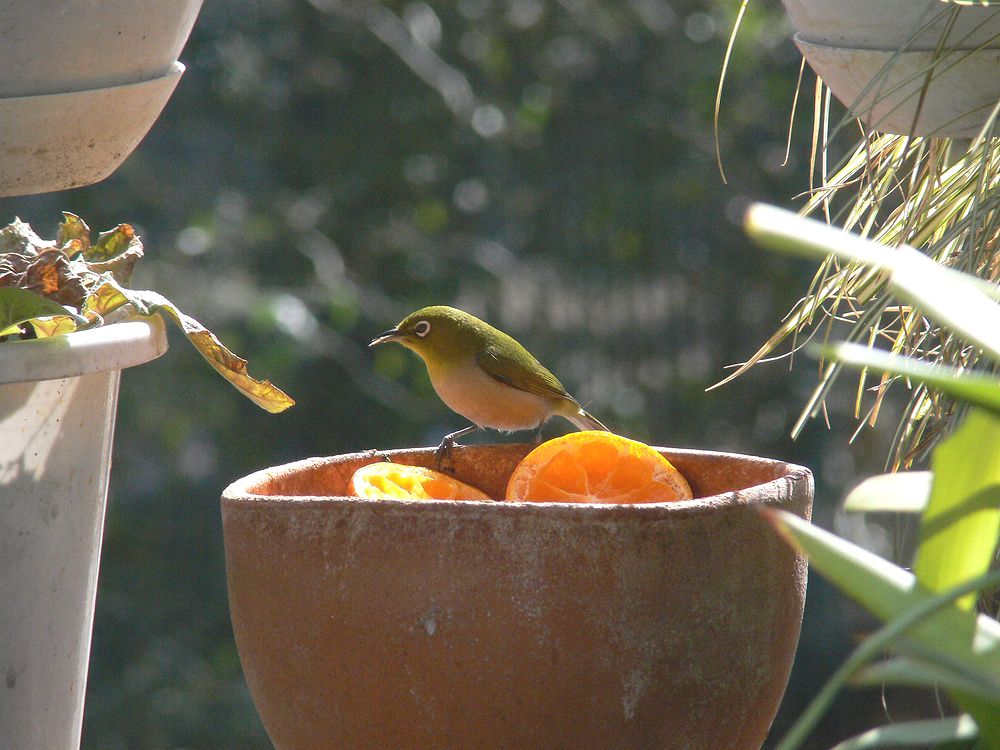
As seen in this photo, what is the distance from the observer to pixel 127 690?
15.2 ft

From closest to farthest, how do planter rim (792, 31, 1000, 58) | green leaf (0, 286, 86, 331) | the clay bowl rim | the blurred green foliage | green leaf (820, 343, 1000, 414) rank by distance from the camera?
green leaf (820, 343, 1000, 414), the clay bowl rim, planter rim (792, 31, 1000, 58), green leaf (0, 286, 86, 331), the blurred green foliage

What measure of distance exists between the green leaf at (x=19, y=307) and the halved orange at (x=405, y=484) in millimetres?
386

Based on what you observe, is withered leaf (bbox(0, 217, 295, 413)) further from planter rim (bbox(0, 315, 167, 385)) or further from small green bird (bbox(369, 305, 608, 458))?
small green bird (bbox(369, 305, 608, 458))

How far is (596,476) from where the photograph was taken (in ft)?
4.81

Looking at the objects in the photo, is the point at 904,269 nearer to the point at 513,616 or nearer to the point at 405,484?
the point at 513,616

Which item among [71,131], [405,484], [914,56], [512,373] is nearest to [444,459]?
[405,484]

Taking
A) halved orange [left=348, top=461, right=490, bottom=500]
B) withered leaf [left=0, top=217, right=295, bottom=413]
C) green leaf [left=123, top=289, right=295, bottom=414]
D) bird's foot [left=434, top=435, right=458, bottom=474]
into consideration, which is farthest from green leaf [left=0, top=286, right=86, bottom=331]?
bird's foot [left=434, top=435, right=458, bottom=474]

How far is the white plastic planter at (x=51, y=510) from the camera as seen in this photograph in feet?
4.76

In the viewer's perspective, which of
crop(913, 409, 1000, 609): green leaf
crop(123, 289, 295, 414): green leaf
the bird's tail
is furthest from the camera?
the bird's tail

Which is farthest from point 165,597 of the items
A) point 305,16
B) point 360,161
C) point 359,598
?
point 359,598

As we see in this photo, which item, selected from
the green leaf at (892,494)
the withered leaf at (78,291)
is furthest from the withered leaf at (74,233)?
the green leaf at (892,494)

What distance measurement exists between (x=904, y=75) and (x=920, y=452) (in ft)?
1.38

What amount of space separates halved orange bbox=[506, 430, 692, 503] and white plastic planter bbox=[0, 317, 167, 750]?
1.58 feet

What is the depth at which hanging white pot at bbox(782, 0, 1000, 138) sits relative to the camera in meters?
1.34
